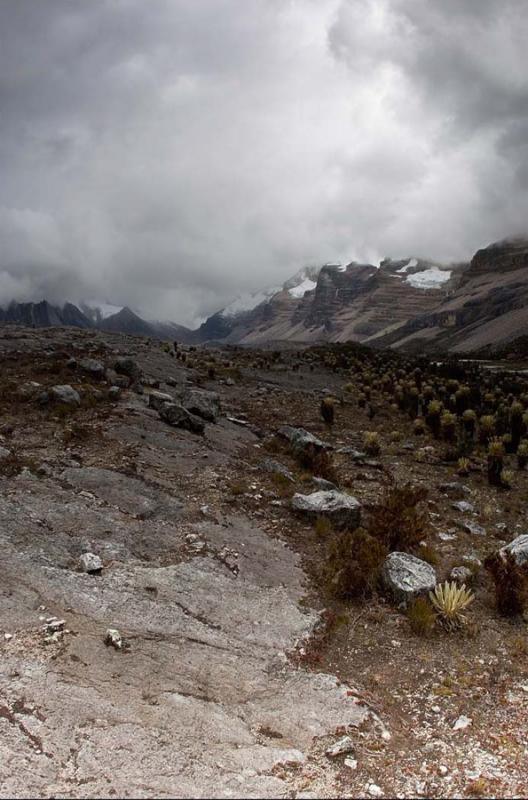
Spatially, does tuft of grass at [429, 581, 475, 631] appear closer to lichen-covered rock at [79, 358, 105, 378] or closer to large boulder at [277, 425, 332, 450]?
large boulder at [277, 425, 332, 450]

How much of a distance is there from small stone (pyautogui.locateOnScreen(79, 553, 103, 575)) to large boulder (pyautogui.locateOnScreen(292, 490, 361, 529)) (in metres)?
4.92

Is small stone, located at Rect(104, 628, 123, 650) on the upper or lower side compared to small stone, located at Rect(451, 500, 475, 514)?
upper

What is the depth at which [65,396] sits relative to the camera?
1617 centimetres

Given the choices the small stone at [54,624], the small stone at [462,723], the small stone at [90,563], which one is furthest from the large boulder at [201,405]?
the small stone at [462,723]

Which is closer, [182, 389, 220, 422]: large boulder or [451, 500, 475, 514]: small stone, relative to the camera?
[451, 500, 475, 514]: small stone

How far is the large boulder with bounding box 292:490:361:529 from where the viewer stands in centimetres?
1133

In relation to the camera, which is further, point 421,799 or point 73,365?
point 73,365

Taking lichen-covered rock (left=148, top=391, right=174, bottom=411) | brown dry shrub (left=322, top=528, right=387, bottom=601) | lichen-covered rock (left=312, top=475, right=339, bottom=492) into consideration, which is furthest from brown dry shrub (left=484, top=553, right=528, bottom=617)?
lichen-covered rock (left=148, top=391, right=174, bottom=411)

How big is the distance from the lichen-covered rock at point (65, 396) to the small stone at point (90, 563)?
8.66m

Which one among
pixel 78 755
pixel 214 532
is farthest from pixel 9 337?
pixel 78 755

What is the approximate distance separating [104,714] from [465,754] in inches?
156

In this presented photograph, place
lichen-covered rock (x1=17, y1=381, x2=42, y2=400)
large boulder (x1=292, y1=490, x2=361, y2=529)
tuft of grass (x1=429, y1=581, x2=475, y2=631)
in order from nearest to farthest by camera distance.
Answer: tuft of grass (x1=429, y1=581, x2=475, y2=631) → large boulder (x1=292, y1=490, x2=361, y2=529) → lichen-covered rock (x1=17, y1=381, x2=42, y2=400)

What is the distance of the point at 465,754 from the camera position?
17.5 feet

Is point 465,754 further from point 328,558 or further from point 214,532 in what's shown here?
point 214,532
